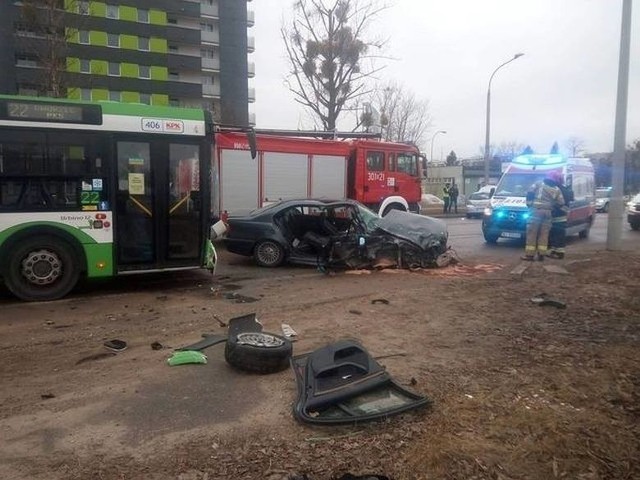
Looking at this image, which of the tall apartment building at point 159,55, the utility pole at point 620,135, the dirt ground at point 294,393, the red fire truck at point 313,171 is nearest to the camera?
the dirt ground at point 294,393

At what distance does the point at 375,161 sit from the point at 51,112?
11.3m

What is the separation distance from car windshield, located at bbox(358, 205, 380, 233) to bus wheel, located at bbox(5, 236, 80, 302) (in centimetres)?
531

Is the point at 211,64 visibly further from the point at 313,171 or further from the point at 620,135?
the point at 620,135

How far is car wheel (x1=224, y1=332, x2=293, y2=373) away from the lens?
15.8 ft

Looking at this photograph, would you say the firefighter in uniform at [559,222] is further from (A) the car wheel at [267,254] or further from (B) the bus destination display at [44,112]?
(B) the bus destination display at [44,112]

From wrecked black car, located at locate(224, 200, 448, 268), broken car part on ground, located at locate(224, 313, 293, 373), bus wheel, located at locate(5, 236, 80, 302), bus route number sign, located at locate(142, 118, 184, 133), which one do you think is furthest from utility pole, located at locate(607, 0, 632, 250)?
bus wheel, located at locate(5, 236, 80, 302)

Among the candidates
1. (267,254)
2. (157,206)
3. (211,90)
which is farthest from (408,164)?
(211,90)

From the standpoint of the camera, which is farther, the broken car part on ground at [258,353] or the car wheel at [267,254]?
the car wheel at [267,254]

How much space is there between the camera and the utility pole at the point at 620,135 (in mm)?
13328

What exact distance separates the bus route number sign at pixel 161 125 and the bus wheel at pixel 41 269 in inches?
85.6

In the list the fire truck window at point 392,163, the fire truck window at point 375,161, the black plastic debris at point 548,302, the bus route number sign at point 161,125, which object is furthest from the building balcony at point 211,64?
the black plastic debris at point 548,302

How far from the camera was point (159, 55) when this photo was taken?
179 feet

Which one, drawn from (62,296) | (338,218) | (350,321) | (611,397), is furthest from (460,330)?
(62,296)

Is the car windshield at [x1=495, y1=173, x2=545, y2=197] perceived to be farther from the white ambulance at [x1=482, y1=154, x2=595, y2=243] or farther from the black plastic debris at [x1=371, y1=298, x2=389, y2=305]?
the black plastic debris at [x1=371, y1=298, x2=389, y2=305]
